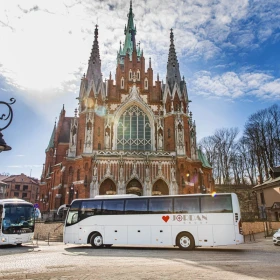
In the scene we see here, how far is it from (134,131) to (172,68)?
1071cm

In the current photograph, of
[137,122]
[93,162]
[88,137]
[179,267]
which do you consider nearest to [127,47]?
[137,122]

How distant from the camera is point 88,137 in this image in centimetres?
3228

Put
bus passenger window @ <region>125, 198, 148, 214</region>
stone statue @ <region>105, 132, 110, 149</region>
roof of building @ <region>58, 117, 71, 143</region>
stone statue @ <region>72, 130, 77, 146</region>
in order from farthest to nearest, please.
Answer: roof of building @ <region>58, 117, 71, 143</region>, stone statue @ <region>72, 130, 77, 146</region>, stone statue @ <region>105, 132, 110, 149</region>, bus passenger window @ <region>125, 198, 148, 214</region>

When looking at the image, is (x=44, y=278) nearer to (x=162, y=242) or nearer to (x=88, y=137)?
(x=162, y=242)

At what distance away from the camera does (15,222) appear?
58.0 feet

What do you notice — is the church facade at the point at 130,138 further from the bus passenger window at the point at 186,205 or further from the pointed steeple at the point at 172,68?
the bus passenger window at the point at 186,205

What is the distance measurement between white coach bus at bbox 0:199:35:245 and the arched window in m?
16.3

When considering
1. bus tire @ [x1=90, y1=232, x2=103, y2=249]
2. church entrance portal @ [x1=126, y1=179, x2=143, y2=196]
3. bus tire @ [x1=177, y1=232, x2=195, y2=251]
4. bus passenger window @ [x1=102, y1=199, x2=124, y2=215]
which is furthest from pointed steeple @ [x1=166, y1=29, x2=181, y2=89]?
bus tire @ [x1=177, y1=232, x2=195, y2=251]

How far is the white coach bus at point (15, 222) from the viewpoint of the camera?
17.2 m

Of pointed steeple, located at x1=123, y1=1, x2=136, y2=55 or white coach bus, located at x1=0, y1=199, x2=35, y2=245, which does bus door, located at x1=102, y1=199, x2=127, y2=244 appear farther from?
pointed steeple, located at x1=123, y1=1, x2=136, y2=55

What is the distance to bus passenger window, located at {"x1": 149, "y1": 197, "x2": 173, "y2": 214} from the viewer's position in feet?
49.7

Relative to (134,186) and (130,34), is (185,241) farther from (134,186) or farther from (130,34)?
(130,34)

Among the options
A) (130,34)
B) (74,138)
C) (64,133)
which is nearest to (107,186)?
(74,138)

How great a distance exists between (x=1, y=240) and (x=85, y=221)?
550cm
